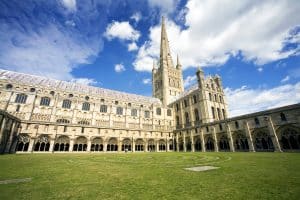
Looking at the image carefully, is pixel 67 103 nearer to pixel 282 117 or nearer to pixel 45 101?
pixel 45 101

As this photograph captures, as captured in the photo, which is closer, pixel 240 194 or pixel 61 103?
pixel 240 194

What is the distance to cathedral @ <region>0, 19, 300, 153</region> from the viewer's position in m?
25.9

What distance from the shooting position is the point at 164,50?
7350 centimetres

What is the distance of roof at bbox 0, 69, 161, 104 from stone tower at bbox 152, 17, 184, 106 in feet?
24.9

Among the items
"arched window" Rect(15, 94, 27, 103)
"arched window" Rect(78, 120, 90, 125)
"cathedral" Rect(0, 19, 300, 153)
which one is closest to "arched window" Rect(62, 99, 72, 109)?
"cathedral" Rect(0, 19, 300, 153)

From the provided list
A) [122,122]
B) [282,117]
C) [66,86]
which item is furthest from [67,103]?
[282,117]

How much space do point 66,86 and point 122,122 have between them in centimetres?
2194

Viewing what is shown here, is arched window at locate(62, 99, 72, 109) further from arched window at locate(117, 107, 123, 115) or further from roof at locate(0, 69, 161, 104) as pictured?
arched window at locate(117, 107, 123, 115)

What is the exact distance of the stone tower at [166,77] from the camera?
214 feet

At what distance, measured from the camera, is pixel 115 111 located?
152 feet

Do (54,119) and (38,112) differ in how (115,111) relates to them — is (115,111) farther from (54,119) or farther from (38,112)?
(38,112)

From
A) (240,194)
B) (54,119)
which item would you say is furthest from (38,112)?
(240,194)

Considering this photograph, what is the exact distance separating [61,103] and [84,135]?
11.4m

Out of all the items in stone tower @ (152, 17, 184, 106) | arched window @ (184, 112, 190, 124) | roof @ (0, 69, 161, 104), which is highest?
stone tower @ (152, 17, 184, 106)
